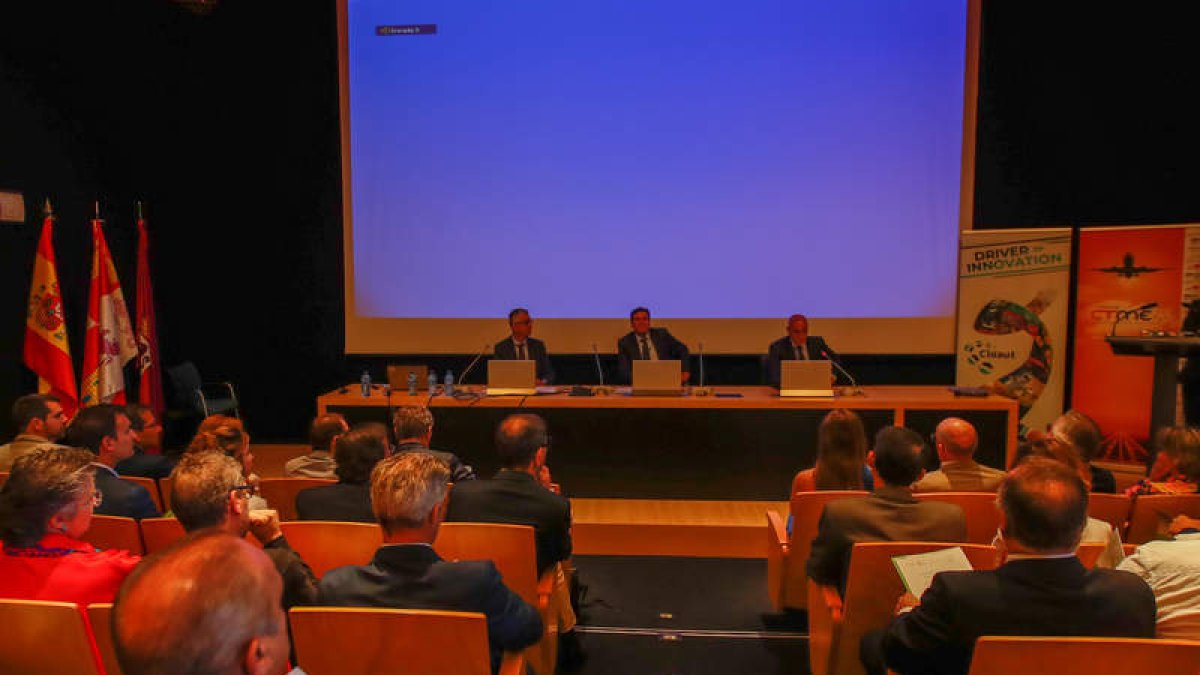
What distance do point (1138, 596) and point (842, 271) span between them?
497cm

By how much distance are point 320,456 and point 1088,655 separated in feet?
9.10

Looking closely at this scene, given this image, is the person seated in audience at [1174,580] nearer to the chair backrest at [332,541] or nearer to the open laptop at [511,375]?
the chair backrest at [332,541]

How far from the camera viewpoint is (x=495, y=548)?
8.27 ft

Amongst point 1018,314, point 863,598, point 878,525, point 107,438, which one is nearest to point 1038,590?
point 863,598

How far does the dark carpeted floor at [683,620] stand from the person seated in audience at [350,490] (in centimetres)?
106

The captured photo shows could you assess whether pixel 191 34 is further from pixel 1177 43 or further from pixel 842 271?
pixel 1177 43

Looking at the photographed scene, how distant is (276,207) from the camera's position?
716 cm

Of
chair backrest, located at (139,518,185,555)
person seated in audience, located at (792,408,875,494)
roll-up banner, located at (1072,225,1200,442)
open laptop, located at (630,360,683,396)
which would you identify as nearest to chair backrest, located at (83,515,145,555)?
chair backrest, located at (139,518,185,555)

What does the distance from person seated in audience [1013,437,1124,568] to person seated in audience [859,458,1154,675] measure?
0.18 meters

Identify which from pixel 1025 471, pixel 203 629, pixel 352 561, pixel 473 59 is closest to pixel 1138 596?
pixel 1025 471

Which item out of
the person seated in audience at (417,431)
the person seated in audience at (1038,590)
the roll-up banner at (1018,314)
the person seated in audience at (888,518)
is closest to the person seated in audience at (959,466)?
the person seated in audience at (888,518)

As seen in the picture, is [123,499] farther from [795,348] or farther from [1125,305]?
[1125,305]

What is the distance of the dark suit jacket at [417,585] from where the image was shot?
1903 mm

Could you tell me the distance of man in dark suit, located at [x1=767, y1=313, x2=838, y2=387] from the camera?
19.4 ft
